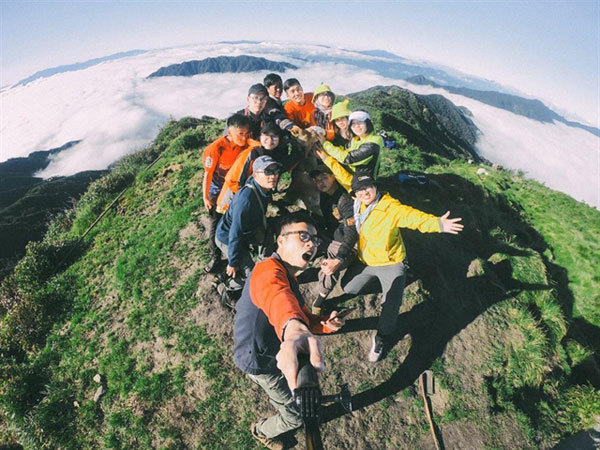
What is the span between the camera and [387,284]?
595 centimetres

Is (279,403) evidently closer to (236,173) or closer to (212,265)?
(236,173)

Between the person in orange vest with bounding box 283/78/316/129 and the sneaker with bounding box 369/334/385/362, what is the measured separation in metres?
6.62

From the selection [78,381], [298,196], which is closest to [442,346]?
[298,196]

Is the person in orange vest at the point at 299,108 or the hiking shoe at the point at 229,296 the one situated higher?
the person in orange vest at the point at 299,108

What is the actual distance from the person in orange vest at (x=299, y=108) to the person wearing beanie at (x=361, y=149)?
244 cm

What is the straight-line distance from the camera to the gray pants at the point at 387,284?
5.88m

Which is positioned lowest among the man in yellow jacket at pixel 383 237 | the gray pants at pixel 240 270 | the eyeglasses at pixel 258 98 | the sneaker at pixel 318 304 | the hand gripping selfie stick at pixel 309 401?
the sneaker at pixel 318 304

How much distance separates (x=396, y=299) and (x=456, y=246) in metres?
5.71

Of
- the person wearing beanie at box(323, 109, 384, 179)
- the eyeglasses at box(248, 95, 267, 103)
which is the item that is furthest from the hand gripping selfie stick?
the eyeglasses at box(248, 95, 267, 103)

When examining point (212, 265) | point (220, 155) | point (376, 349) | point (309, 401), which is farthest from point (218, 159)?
point (309, 401)

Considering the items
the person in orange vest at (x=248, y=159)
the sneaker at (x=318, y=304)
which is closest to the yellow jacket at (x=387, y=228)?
the sneaker at (x=318, y=304)

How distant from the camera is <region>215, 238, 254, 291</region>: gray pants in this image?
21.0 ft

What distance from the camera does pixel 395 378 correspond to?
265 inches

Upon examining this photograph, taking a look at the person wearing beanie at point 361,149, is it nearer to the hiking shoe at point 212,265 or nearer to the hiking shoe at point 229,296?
the hiking shoe at point 229,296
